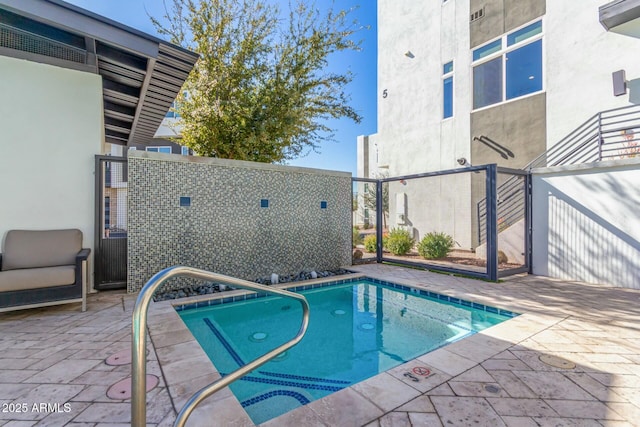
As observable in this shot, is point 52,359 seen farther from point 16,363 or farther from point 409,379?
point 409,379

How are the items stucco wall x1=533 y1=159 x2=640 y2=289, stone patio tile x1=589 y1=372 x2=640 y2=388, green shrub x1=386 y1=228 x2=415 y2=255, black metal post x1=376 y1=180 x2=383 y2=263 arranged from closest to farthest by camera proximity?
stone patio tile x1=589 y1=372 x2=640 y2=388, stucco wall x1=533 y1=159 x2=640 y2=289, black metal post x1=376 y1=180 x2=383 y2=263, green shrub x1=386 y1=228 x2=415 y2=255

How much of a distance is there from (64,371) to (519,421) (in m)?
4.17

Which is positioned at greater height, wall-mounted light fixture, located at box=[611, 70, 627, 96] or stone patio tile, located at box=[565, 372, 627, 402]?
wall-mounted light fixture, located at box=[611, 70, 627, 96]

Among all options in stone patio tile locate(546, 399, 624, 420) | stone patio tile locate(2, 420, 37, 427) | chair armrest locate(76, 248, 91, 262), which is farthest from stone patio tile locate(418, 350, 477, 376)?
chair armrest locate(76, 248, 91, 262)

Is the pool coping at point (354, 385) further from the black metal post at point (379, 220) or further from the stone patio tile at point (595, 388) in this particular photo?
the black metal post at point (379, 220)

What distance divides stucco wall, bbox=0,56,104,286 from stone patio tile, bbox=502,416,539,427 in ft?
23.4

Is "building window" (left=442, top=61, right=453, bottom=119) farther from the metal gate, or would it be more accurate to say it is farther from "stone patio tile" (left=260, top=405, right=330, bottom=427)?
"stone patio tile" (left=260, top=405, right=330, bottom=427)

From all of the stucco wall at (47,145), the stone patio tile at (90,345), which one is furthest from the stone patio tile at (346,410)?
the stucco wall at (47,145)

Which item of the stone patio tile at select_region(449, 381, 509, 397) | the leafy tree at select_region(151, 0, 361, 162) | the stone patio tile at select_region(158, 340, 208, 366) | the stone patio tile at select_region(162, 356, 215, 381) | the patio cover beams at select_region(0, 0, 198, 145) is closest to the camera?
the stone patio tile at select_region(449, 381, 509, 397)

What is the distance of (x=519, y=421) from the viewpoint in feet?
7.58

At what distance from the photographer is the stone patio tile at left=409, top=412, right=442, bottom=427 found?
2.27m

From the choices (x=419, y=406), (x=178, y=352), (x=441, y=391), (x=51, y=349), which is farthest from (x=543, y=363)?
(x=51, y=349)

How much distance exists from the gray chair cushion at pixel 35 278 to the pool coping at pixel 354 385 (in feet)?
4.70

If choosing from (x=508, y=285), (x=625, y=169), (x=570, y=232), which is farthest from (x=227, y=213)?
(x=625, y=169)
